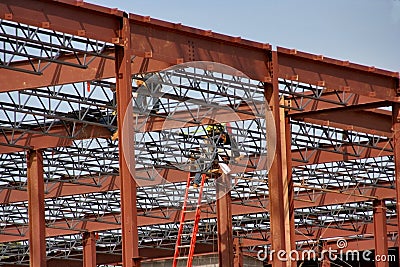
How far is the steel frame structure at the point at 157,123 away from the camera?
27731 millimetres

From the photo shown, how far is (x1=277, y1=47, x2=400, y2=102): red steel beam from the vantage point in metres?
32.9

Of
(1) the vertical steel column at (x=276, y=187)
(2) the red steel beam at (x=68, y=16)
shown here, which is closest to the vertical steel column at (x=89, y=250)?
(1) the vertical steel column at (x=276, y=187)

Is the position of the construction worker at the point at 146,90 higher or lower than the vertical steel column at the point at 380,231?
higher

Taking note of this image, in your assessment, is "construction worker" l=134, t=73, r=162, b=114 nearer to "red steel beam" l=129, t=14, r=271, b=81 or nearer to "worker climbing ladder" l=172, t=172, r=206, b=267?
"worker climbing ladder" l=172, t=172, r=206, b=267

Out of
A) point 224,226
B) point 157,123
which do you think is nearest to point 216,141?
point 157,123

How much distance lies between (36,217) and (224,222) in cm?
783

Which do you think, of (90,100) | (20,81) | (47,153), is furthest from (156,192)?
(20,81)

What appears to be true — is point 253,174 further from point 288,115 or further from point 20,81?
point 20,81

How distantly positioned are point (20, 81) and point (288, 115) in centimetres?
1010

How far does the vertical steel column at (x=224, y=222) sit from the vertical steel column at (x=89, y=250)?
15332 mm

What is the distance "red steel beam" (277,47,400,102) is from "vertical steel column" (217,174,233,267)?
8.92 meters

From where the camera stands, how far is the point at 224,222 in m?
43.2

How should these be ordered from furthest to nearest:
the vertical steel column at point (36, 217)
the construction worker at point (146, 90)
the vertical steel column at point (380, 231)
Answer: the vertical steel column at point (380, 231), the vertical steel column at point (36, 217), the construction worker at point (146, 90)

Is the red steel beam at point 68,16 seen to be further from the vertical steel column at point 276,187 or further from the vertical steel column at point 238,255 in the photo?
the vertical steel column at point 238,255
